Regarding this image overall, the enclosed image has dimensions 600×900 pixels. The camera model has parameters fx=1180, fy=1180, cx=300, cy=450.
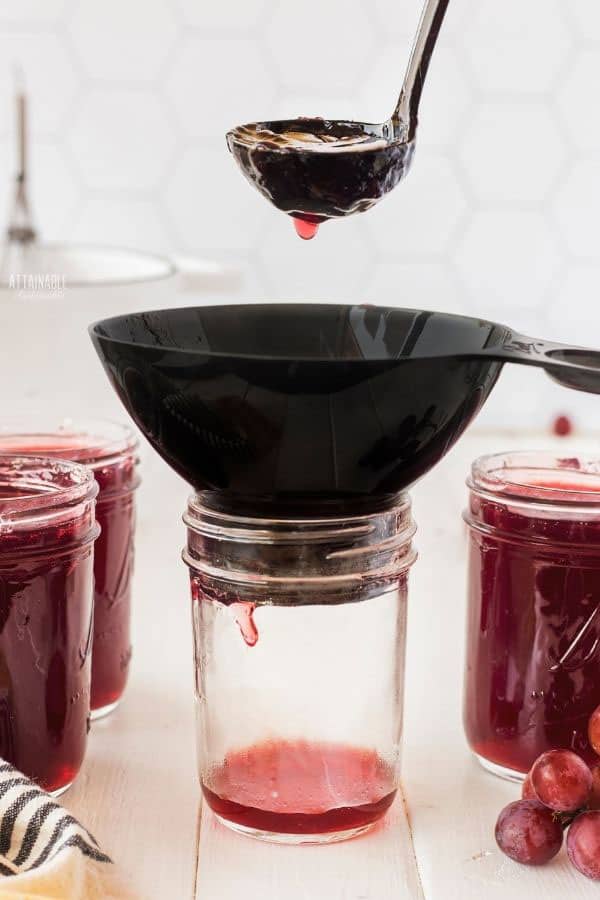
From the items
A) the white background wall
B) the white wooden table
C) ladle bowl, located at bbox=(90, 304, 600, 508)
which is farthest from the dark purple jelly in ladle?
the white background wall

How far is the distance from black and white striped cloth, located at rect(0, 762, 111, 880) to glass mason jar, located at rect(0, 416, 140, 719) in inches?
7.5

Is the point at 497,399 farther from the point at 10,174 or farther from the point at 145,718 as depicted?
the point at 145,718

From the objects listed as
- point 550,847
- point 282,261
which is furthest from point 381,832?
point 282,261

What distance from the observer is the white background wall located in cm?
196

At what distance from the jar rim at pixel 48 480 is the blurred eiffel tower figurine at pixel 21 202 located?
3.83ft

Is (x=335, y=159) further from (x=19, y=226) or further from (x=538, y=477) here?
(x=19, y=226)

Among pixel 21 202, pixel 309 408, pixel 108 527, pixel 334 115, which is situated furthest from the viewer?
pixel 334 115

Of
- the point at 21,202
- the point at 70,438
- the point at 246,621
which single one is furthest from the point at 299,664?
the point at 21,202

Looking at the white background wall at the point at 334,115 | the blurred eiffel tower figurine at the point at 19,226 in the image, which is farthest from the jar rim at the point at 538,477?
the white background wall at the point at 334,115

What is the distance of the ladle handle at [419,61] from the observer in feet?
2.22

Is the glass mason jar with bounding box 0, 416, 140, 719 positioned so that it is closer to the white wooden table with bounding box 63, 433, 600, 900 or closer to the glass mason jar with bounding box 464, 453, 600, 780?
the white wooden table with bounding box 63, 433, 600, 900

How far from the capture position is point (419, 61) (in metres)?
0.70

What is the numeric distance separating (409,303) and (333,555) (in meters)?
1.48

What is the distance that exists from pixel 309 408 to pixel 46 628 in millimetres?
205
